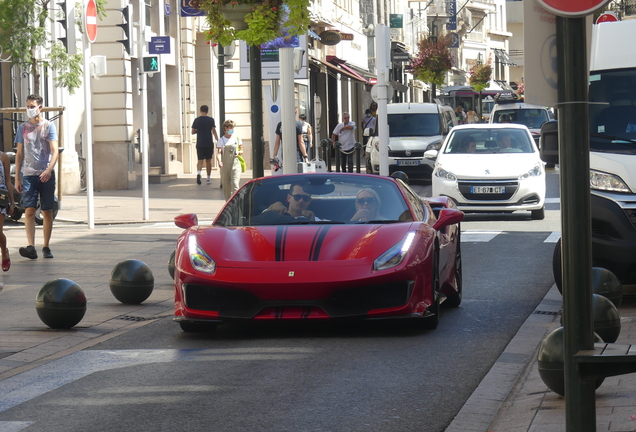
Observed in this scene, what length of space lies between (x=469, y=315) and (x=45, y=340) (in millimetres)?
3266

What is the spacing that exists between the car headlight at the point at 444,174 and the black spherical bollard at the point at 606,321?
12.2 m

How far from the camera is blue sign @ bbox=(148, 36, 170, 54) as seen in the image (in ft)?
70.0

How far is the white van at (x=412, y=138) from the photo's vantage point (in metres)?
29.1

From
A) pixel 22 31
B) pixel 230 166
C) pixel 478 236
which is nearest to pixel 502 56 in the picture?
pixel 230 166

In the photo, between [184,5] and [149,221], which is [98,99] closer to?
[184,5]

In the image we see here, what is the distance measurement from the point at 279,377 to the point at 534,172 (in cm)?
1262

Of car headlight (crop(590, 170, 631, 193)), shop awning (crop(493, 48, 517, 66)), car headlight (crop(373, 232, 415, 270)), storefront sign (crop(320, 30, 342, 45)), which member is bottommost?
car headlight (crop(373, 232, 415, 270))

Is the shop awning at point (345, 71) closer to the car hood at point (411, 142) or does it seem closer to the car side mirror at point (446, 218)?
the car hood at point (411, 142)

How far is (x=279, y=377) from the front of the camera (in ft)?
22.4

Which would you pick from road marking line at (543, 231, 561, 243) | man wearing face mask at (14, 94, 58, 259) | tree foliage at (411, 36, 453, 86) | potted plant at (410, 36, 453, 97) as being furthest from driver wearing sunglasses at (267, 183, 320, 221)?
tree foliage at (411, 36, 453, 86)

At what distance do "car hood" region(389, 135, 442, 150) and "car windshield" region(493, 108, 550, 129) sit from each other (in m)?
9.02

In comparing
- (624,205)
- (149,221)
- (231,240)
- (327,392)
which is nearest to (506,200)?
(149,221)

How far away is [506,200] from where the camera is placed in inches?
732

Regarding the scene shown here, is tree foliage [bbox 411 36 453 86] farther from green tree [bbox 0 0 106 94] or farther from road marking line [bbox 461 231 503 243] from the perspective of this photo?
road marking line [bbox 461 231 503 243]
